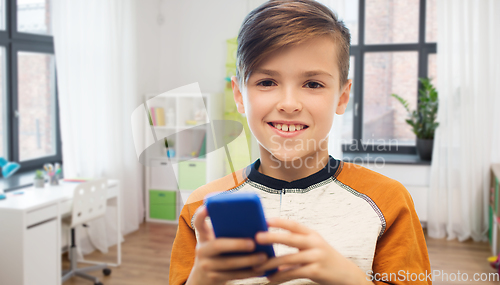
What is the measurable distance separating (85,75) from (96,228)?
1.30m

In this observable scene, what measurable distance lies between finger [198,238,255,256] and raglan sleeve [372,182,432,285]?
0.34 metres

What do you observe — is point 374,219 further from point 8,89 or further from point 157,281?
point 8,89

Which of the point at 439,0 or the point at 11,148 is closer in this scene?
the point at 11,148

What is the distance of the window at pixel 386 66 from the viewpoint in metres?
4.14

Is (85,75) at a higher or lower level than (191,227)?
higher

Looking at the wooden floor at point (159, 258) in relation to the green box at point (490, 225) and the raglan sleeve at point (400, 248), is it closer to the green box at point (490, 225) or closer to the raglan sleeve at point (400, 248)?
the green box at point (490, 225)

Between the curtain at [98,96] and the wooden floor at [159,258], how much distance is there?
207 mm

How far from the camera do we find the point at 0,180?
2.98 meters

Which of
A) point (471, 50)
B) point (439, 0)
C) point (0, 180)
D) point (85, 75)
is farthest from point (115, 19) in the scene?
point (471, 50)

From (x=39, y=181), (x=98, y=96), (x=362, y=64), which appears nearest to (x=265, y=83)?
(x=39, y=181)

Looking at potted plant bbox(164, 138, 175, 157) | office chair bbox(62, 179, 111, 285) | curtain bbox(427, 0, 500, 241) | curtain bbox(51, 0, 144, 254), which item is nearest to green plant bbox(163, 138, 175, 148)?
potted plant bbox(164, 138, 175, 157)

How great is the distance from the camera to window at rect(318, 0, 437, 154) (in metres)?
4.14

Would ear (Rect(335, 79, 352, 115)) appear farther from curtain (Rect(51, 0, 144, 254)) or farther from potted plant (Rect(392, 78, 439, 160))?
potted plant (Rect(392, 78, 439, 160))

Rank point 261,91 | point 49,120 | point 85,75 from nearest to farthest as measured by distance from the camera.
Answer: point 261,91 → point 85,75 → point 49,120
